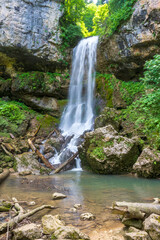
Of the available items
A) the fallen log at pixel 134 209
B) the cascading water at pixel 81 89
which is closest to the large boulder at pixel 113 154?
the fallen log at pixel 134 209

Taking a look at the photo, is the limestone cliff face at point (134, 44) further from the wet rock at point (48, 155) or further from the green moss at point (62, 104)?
the wet rock at point (48, 155)

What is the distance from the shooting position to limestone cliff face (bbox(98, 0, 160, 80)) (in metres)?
10.6

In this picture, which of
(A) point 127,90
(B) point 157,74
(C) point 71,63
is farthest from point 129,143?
(C) point 71,63

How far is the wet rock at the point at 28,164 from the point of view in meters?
8.17

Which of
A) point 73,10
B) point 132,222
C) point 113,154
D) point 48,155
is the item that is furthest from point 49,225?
point 73,10

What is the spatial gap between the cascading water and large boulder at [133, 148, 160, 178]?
7.26m

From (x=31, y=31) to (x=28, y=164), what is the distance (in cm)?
1161

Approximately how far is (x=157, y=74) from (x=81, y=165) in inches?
230

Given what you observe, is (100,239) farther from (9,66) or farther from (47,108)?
(9,66)

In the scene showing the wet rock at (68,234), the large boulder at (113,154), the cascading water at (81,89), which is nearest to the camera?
the wet rock at (68,234)

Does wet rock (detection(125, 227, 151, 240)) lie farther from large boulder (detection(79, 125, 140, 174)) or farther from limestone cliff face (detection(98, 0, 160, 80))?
limestone cliff face (detection(98, 0, 160, 80))

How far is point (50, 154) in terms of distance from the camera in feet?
32.9

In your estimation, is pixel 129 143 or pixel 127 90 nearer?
pixel 129 143

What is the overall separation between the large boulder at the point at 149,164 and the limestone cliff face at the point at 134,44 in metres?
8.04
